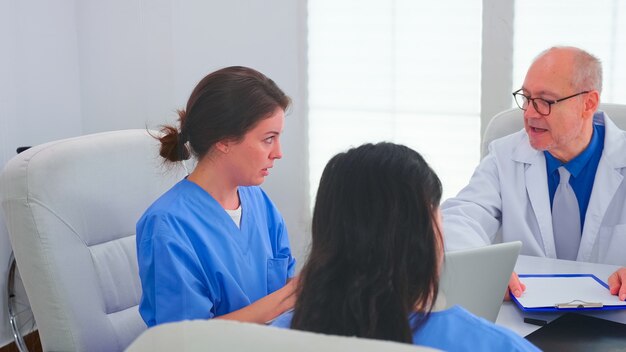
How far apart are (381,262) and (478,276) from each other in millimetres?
294

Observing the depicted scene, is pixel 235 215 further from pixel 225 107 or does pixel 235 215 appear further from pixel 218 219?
pixel 225 107

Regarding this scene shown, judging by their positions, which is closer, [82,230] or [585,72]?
[82,230]

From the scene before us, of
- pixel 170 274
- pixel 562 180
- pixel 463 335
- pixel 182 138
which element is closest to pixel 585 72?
pixel 562 180

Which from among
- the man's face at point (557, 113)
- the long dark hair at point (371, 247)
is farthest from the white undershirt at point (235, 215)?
the man's face at point (557, 113)

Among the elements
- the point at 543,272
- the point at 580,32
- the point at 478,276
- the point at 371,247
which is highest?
the point at 580,32

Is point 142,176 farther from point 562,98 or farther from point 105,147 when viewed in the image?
point 562,98

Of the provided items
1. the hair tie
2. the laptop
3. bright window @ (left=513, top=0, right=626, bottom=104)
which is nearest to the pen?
the laptop

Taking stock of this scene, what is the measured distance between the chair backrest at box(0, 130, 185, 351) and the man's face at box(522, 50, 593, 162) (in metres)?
0.70

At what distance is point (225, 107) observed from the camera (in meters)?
1.09

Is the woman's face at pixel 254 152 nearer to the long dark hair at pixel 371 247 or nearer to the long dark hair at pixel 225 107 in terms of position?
the long dark hair at pixel 225 107

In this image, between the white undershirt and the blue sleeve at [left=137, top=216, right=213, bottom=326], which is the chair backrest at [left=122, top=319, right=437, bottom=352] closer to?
the blue sleeve at [left=137, top=216, right=213, bottom=326]

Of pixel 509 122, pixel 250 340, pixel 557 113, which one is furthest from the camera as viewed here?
pixel 509 122

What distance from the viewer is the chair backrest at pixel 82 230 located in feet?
3.26

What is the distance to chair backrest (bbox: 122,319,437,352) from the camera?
13.6 inches
